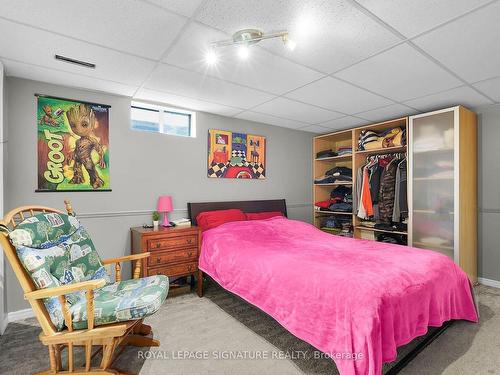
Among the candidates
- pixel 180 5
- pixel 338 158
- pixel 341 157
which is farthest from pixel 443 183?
pixel 180 5

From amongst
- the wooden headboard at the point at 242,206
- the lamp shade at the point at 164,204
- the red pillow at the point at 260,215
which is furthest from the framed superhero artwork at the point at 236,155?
the lamp shade at the point at 164,204

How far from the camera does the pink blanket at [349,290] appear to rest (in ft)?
5.32

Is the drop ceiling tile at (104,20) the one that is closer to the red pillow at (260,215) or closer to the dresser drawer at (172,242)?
the dresser drawer at (172,242)

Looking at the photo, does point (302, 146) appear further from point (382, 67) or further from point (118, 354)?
point (118, 354)

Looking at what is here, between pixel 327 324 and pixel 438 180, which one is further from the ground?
pixel 438 180

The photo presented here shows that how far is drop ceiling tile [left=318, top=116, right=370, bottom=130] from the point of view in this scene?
4198mm

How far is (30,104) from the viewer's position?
276cm

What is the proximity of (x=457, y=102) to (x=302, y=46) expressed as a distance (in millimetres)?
2545

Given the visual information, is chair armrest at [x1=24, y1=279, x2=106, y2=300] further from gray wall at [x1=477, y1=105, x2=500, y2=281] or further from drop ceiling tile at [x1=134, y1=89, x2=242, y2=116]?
gray wall at [x1=477, y1=105, x2=500, y2=281]

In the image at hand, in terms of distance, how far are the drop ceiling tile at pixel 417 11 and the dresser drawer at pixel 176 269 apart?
286cm

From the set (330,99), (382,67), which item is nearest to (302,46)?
(382,67)

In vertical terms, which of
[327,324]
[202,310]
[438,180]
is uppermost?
[438,180]

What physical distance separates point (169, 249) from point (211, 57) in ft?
6.60

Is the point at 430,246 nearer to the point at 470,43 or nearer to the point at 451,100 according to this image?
the point at 451,100
